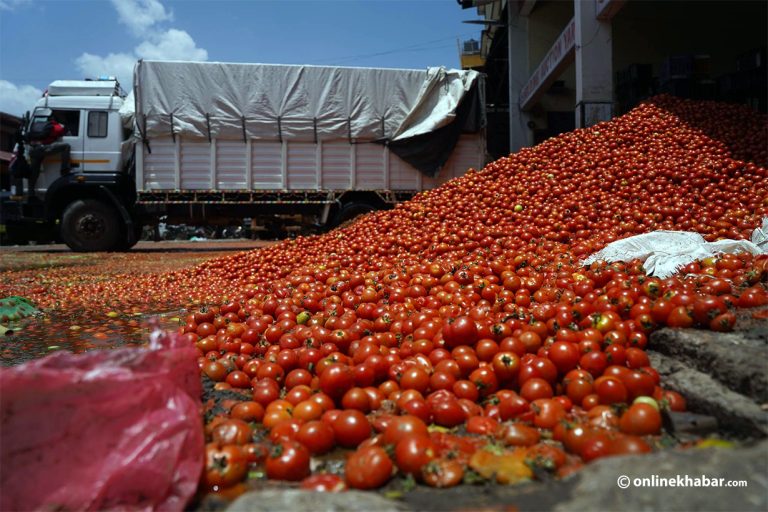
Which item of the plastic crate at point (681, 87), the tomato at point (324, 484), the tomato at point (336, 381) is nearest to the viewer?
the tomato at point (324, 484)

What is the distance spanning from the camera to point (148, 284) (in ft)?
24.0

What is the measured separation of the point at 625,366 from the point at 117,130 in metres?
12.6

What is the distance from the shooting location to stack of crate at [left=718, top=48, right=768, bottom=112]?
11.3 m

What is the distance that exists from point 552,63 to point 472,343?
13.2 metres

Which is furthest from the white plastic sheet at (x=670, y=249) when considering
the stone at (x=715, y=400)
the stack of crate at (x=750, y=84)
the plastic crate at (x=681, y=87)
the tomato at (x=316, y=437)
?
the stack of crate at (x=750, y=84)

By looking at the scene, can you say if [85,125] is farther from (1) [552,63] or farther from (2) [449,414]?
(2) [449,414]

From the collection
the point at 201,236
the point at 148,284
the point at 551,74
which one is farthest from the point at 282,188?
the point at 201,236

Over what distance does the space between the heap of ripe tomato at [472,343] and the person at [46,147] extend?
27.1 feet

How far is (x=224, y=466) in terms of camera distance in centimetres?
186

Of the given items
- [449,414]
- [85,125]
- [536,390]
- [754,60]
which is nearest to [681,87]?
[754,60]

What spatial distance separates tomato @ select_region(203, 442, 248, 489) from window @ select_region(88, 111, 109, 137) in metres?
12.3

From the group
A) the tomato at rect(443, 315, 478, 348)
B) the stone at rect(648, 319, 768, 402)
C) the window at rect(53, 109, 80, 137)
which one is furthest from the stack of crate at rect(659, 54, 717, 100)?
the window at rect(53, 109, 80, 137)

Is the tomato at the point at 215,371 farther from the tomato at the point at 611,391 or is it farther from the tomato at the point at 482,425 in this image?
the tomato at the point at 611,391

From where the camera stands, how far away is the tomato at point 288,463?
189 cm
